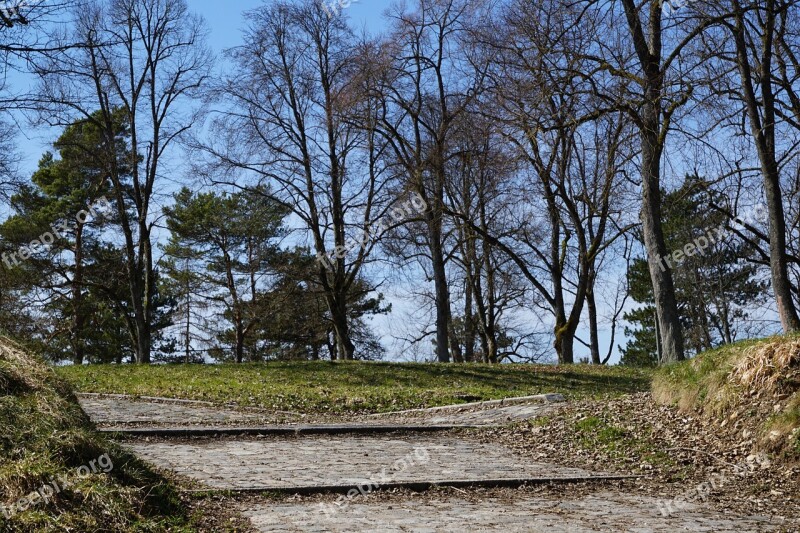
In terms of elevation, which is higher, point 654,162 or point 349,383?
point 654,162

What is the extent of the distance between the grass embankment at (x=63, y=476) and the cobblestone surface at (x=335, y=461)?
4.47 feet

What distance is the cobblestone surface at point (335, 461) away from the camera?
364 inches

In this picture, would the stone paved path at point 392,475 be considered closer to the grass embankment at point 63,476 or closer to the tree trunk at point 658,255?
the grass embankment at point 63,476

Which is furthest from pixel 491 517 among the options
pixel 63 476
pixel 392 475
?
pixel 63 476

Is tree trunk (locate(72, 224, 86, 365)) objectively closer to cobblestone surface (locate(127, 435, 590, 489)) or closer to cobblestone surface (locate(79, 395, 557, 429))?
cobblestone surface (locate(79, 395, 557, 429))

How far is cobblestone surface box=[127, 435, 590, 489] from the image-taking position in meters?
9.26

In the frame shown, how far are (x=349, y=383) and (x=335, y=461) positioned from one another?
1039 cm

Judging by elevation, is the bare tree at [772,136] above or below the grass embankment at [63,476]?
above

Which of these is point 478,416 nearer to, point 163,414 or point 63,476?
point 163,414

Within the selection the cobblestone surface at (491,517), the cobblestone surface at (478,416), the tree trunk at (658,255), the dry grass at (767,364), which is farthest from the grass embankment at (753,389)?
the tree trunk at (658,255)

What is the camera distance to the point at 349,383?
68.3 ft

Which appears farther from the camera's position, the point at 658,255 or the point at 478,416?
the point at 658,255

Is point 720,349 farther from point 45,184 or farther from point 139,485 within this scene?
point 45,184

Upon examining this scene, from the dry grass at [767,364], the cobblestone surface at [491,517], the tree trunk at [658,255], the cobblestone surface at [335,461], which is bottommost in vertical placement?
the cobblestone surface at [491,517]
